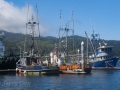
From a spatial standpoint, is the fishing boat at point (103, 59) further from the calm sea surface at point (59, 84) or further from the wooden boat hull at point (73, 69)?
the calm sea surface at point (59, 84)

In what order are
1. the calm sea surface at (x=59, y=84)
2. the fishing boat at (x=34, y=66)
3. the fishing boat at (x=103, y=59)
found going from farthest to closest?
the fishing boat at (x=103, y=59), the fishing boat at (x=34, y=66), the calm sea surface at (x=59, y=84)

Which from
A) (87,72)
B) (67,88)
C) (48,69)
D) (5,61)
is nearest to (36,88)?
(67,88)

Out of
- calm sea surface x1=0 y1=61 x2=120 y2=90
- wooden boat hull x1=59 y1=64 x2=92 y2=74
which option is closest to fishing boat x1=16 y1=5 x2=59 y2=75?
wooden boat hull x1=59 y1=64 x2=92 y2=74

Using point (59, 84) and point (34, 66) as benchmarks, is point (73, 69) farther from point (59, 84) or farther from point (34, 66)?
point (59, 84)

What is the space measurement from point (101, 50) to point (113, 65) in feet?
19.8

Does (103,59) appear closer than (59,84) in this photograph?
No

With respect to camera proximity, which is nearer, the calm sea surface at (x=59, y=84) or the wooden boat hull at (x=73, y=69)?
the calm sea surface at (x=59, y=84)

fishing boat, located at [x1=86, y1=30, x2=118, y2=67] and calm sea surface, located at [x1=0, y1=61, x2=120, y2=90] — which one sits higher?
fishing boat, located at [x1=86, y1=30, x2=118, y2=67]

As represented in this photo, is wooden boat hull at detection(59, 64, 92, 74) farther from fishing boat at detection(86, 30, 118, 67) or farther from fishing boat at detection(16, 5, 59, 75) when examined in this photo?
fishing boat at detection(86, 30, 118, 67)

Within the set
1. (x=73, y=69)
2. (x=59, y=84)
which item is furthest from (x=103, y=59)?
(x=59, y=84)

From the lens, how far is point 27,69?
223 ft

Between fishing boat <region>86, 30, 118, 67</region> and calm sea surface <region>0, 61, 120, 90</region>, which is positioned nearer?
calm sea surface <region>0, 61, 120, 90</region>

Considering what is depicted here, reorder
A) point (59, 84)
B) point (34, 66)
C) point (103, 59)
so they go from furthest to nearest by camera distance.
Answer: point (103, 59) < point (34, 66) < point (59, 84)

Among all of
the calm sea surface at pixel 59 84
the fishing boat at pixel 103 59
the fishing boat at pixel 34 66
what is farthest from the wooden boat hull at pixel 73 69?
the fishing boat at pixel 103 59
